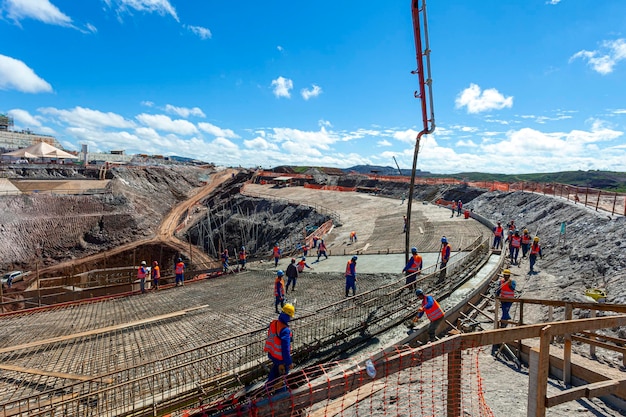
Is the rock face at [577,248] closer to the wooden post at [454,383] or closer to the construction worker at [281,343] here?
the wooden post at [454,383]

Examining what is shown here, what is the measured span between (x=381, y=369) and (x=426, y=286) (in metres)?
7.78

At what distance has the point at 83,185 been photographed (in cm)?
3875

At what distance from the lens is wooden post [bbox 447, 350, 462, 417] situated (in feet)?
12.0

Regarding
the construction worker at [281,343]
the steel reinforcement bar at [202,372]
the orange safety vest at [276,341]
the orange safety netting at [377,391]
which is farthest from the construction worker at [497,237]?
the orange safety vest at [276,341]

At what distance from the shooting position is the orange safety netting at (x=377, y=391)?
11.3 feet

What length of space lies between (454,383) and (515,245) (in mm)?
12058

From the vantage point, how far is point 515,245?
13875 millimetres

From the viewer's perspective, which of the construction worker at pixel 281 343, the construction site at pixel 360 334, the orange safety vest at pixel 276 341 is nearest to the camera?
the construction site at pixel 360 334

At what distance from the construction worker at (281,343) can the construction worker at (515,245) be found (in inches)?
485

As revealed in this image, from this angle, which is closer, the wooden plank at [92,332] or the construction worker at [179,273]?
the wooden plank at [92,332]

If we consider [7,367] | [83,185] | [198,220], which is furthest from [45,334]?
[83,185]

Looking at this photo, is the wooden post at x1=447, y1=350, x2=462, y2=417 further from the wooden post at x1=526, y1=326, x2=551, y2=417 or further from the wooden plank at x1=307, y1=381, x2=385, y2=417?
the wooden plank at x1=307, y1=381, x2=385, y2=417

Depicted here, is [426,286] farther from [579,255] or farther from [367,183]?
[367,183]

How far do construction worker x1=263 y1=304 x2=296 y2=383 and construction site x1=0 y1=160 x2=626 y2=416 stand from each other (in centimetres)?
42
